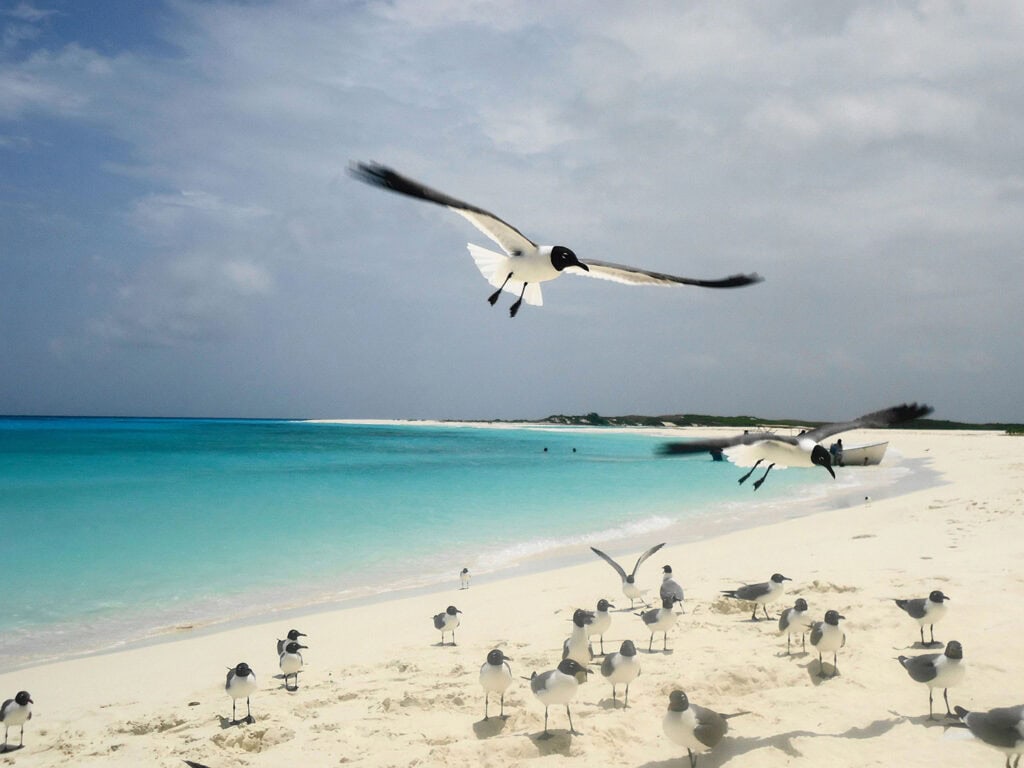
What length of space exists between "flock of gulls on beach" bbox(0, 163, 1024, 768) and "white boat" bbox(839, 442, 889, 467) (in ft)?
87.1

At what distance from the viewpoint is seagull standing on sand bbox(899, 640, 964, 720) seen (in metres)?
4.65

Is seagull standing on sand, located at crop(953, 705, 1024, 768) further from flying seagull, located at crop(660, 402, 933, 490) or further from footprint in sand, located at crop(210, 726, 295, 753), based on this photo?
footprint in sand, located at crop(210, 726, 295, 753)

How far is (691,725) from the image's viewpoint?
4.16m

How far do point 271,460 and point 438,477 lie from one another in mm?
15284

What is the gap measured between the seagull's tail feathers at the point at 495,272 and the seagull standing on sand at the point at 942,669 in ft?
12.7

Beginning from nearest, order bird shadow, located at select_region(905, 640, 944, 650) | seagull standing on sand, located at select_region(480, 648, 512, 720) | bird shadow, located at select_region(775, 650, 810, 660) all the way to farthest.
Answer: seagull standing on sand, located at select_region(480, 648, 512, 720) → bird shadow, located at select_region(905, 640, 944, 650) → bird shadow, located at select_region(775, 650, 810, 660)

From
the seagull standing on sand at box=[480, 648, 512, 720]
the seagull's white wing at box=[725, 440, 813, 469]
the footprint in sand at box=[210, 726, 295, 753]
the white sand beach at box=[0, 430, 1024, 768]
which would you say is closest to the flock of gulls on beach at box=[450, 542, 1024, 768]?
the seagull standing on sand at box=[480, 648, 512, 720]

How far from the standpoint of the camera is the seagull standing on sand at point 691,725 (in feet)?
13.6

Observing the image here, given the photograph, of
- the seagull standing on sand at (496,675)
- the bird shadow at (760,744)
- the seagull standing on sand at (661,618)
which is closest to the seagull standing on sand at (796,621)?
the seagull standing on sand at (661,618)

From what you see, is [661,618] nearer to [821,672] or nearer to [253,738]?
[821,672]

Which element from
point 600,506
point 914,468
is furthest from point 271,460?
point 914,468

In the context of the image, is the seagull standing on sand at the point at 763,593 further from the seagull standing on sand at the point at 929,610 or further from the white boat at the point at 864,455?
the white boat at the point at 864,455

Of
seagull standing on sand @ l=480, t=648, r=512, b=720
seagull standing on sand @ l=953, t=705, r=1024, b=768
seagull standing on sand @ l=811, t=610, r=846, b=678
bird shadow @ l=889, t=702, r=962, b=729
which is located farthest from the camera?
seagull standing on sand @ l=811, t=610, r=846, b=678

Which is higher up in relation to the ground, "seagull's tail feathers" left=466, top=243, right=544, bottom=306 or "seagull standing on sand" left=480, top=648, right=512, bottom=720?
"seagull's tail feathers" left=466, top=243, right=544, bottom=306
